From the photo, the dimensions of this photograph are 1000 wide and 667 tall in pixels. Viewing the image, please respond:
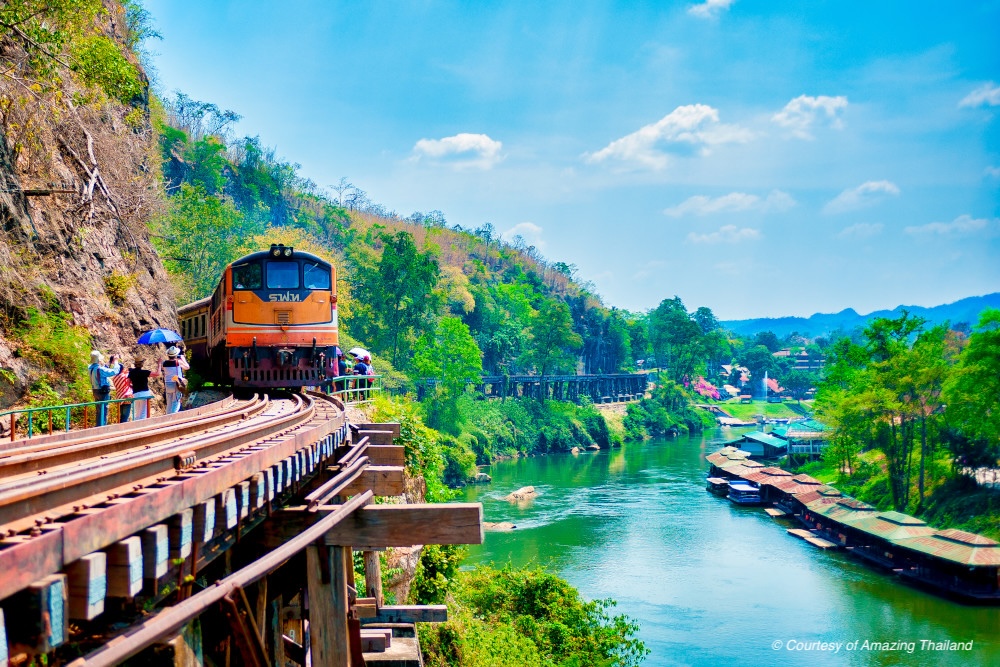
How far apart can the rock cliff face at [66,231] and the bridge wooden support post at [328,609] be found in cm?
821

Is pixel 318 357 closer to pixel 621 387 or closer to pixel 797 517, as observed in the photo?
pixel 797 517

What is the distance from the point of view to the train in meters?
16.0

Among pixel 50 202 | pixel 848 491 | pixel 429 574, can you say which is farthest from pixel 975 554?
pixel 50 202

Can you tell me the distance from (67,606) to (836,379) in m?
53.0

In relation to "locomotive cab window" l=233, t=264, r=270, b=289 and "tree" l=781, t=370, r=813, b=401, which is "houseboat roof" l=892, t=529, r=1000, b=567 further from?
"tree" l=781, t=370, r=813, b=401

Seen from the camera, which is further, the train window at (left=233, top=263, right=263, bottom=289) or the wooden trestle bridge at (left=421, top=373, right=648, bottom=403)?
the wooden trestle bridge at (left=421, top=373, right=648, bottom=403)

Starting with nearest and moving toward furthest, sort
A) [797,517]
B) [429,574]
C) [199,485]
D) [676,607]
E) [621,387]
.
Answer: [199,485] → [429,574] → [676,607] → [797,517] → [621,387]

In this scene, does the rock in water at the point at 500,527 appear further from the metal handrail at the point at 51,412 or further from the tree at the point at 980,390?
Result: the metal handrail at the point at 51,412

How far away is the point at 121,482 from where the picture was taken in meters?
4.15

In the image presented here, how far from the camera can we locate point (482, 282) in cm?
8769

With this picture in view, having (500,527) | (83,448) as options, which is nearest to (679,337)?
(500,527)

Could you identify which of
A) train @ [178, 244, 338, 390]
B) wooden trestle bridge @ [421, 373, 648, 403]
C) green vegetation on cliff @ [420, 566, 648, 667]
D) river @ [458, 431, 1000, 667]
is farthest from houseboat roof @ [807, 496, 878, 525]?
wooden trestle bridge @ [421, 373, 648, 403]

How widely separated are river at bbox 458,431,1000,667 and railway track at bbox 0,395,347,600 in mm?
15284

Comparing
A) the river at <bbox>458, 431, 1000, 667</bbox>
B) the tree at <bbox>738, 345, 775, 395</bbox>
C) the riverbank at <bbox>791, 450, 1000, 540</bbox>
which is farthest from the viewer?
the tree at <bbox>738, 345, 775, 395</bbox>
